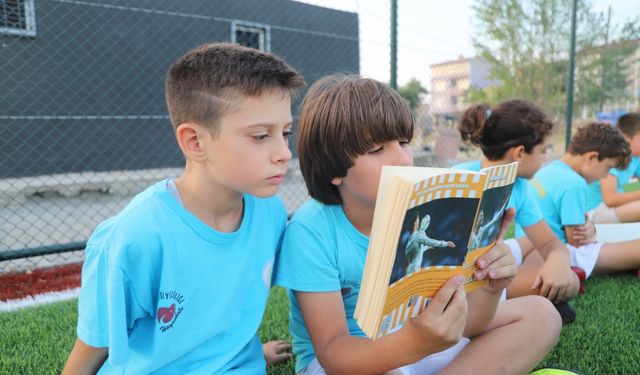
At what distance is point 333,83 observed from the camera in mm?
1347

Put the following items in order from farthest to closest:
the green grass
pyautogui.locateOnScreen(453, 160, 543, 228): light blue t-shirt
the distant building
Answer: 1. the distant building
2. pyautogui.locateOnScreen(453, 160, 543, 228): light blue t-shirt
3. the green grass

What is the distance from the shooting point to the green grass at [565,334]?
1644 millimetres

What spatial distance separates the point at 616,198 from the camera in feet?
11.7

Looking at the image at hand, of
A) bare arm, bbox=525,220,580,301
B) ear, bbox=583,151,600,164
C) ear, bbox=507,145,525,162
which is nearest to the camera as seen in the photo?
bare arm, bbox=525,220,580,301

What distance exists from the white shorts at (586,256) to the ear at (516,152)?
24.7 inches

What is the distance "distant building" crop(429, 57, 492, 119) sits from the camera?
534cm

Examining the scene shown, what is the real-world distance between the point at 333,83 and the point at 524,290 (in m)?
1.45

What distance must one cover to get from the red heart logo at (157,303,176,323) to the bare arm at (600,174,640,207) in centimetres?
346

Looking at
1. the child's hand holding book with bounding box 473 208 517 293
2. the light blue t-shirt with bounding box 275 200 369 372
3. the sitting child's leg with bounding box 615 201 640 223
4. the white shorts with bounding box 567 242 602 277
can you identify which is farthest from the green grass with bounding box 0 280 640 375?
the sitting child's leg with bounding box 615 201 640 223

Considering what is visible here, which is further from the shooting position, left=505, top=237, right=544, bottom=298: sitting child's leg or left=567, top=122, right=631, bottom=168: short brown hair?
left=567, top=122, right=631, bottom=168: short brown hair

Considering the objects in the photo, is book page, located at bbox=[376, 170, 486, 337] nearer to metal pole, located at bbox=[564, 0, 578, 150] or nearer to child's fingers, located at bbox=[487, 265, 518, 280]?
child's fingers, located at bbox=[487, 265, 518, 280]

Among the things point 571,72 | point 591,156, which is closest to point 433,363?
point 591,156

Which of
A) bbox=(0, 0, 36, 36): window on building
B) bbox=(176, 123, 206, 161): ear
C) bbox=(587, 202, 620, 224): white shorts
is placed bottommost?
bbox=(587, 202, 620, 224): white shorts

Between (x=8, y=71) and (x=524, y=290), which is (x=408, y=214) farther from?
(x=8, y=71)
